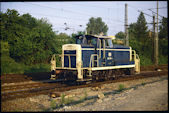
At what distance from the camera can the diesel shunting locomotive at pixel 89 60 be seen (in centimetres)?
1155

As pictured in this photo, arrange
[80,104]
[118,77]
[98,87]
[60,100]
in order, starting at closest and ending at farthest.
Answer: [80,104] < [60,100] < [98,87] < [118,77]

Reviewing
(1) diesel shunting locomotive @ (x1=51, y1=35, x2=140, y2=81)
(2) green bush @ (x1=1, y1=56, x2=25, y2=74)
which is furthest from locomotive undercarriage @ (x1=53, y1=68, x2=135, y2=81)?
(2) green bush @ (x1=1, y1=56, x2=25, y2=74)

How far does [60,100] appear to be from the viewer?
8516 mm

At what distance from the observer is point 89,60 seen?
40.3 feet

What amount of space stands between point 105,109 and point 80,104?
157cm

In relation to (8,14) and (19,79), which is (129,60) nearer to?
(19,79)

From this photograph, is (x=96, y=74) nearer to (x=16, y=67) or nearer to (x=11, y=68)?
(x=11, y=68)

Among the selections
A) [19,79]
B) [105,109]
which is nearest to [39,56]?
[19,79]

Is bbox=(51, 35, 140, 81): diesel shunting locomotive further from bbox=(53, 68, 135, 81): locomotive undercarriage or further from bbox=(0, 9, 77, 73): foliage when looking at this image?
bbox=(0, 9, 77, 73): foliage

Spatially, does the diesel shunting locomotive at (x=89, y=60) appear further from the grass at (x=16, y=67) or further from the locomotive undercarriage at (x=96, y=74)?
the grass at (x=16, y=67)

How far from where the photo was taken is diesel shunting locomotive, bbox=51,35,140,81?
1155cm

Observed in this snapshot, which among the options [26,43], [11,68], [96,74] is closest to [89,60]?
[96,74]

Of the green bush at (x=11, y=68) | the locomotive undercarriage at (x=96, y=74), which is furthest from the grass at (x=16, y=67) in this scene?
the locomotive undercarriage at (x=96, y=74)

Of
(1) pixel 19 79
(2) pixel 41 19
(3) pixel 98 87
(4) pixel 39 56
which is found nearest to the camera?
(3) pixel 98 87
